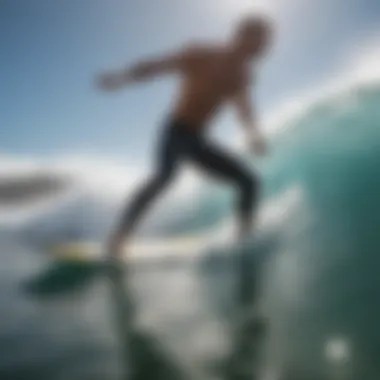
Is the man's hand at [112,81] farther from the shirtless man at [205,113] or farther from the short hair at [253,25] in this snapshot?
the short hair at [253,25]

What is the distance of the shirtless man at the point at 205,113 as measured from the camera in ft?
7.07

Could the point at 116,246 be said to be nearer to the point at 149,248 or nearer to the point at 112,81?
the point at 149,248

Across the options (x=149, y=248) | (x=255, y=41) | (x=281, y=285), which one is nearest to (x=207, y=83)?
(x=255, y=41)

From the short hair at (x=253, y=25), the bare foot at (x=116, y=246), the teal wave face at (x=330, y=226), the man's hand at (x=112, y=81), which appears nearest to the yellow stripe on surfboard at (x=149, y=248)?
the bare foot at (x=116, y=246)

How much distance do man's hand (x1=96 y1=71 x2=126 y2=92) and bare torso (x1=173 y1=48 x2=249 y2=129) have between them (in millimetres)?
183

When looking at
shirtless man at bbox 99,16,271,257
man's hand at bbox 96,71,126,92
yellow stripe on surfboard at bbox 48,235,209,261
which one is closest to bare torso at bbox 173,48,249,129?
shirtless man at bbox 99,16,271,257

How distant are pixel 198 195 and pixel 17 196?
548 millimetres

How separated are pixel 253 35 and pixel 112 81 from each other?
1.41ft

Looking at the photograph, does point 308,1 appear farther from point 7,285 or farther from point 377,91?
point 7,285

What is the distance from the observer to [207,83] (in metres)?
2.15

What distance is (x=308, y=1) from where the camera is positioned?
223cm

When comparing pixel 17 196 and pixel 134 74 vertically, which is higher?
pixel 134 74

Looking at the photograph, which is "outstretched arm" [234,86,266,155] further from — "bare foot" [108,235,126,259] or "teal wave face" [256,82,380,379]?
"bare foot" [108,235,126,259]

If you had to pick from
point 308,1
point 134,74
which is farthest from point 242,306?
point 308,1
